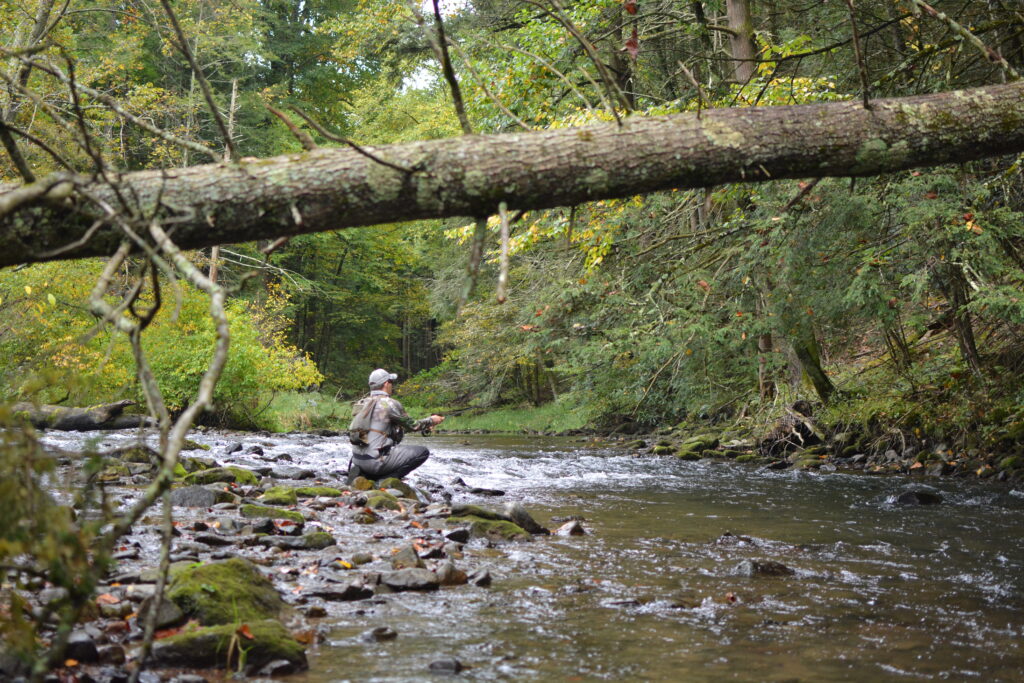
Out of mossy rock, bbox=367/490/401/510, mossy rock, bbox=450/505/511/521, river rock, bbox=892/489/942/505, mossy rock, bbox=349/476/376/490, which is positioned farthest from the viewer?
mossy rock, bbox=349/476/376/490

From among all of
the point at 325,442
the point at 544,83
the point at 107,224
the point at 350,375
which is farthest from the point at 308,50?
the point at 107,224

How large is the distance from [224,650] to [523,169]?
8.07 feet

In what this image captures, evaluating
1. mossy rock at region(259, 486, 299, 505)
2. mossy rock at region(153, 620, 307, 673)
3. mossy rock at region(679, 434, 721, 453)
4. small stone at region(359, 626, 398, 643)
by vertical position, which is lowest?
mossy rock at region(679, 434, 721, 453)

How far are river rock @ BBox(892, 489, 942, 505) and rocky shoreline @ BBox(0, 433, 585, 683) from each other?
4056 millimetres

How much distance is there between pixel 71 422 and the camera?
1586 cm

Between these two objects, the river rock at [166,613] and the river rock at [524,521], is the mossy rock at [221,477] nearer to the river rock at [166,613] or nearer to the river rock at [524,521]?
the river rock at [524,521]

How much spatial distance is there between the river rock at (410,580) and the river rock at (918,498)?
20.4 ft

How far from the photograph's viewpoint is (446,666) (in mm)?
3771

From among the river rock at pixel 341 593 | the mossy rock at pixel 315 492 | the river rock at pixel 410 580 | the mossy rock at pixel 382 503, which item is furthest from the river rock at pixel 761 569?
the mossy rock at pixel 315 492

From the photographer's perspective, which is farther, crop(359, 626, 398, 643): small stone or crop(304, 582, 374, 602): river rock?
crop(304, 582, 374, 602): river rock

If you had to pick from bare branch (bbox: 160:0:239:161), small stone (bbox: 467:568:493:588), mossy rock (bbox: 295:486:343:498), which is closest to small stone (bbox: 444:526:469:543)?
small stone (bbox: 467:568:493:588)

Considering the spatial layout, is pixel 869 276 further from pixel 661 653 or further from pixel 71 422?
pixel 71 422

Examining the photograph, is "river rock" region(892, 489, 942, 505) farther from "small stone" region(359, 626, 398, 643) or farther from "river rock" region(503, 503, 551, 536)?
"small stone" region(359, 626, 398, 643)

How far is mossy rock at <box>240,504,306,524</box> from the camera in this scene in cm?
694
